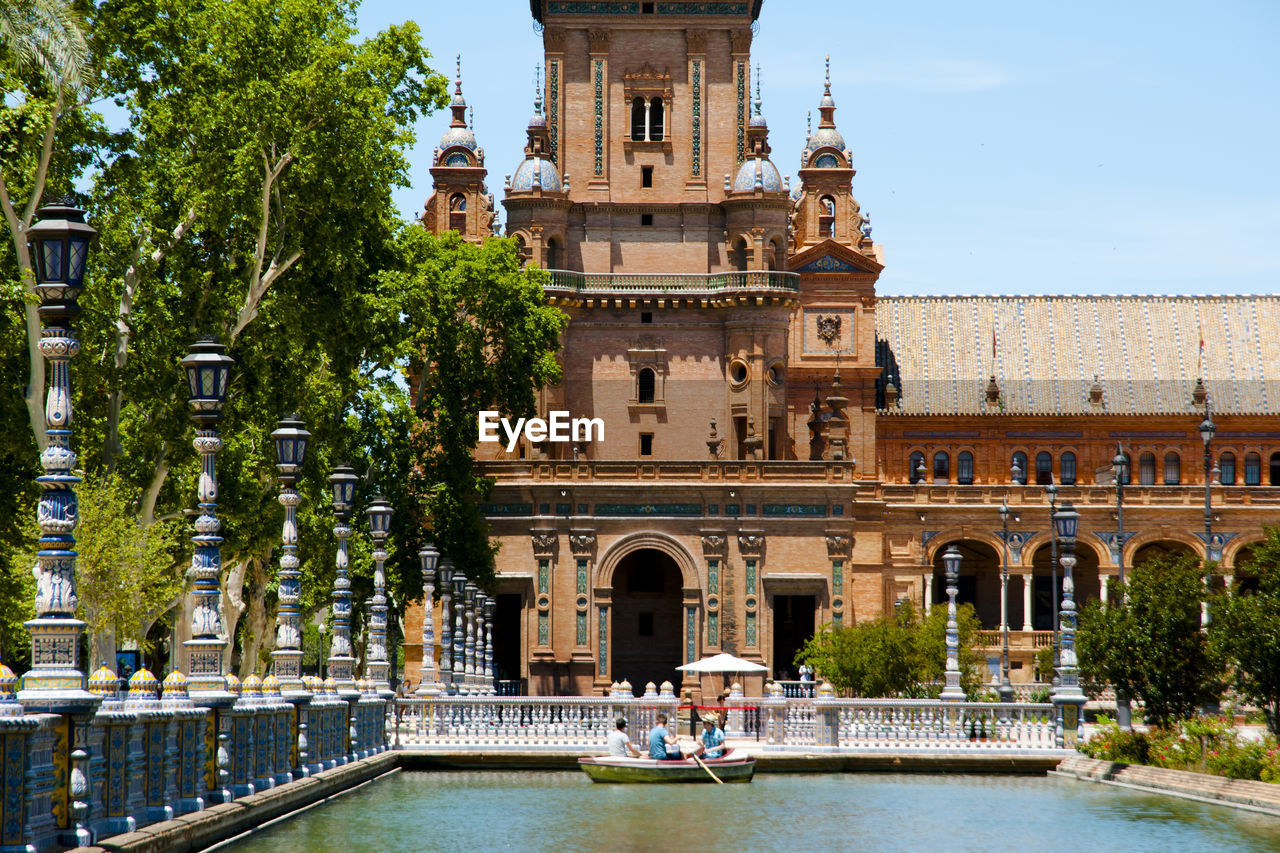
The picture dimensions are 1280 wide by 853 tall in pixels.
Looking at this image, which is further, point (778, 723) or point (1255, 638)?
point (778, 723)

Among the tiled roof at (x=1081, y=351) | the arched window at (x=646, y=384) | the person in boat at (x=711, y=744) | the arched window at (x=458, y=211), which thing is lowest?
the person in boat at (x=711, y=744)

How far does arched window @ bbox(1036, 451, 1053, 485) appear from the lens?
295ft

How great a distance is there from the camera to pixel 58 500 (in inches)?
650

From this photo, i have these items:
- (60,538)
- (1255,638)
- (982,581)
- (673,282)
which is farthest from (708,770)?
(982,581)

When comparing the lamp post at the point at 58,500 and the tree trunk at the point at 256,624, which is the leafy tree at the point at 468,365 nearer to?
the tree trunk at the point at 256,624

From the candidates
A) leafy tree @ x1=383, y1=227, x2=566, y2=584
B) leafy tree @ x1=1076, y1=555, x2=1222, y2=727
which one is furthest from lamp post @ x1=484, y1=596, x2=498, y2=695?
leafy tree @ x1=1076, y1=555, x2=1222, y2=727

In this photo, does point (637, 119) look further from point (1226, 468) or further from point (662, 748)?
point (662, 748)

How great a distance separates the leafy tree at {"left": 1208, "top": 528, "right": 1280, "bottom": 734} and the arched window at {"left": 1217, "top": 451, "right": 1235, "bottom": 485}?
58.1m

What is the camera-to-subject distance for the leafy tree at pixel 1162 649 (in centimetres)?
3559

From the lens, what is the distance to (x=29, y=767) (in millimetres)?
15141

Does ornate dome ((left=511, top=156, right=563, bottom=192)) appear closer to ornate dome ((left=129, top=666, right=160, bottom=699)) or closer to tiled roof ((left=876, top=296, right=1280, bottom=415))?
tiled roof ((left=876, top=296, right=1280, bottom=415))

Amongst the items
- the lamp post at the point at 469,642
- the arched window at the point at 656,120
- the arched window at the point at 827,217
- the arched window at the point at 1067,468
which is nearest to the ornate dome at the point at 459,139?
the arched window at the point at 656,120

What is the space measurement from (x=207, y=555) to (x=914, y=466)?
236 ft

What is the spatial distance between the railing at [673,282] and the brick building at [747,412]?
12cm
